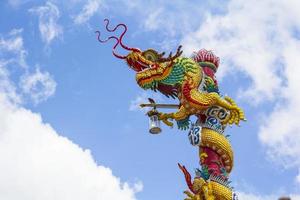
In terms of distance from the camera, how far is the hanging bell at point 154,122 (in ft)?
62.7

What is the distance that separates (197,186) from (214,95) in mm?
2399

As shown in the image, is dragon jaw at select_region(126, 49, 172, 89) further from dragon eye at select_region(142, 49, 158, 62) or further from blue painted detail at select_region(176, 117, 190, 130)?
blue painted detail at select_region(176, 117, 190, 130)

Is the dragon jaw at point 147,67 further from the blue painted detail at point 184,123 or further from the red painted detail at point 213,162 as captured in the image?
the red painted detail at point 213,162

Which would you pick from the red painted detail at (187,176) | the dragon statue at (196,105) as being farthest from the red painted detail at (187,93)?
the red painted detail at (187,176)

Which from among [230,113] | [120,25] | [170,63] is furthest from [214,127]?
[120,25]

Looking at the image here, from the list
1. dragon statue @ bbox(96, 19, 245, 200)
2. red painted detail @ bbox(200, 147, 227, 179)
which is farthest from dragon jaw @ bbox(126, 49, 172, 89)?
red painted detail @ bbox(200, 147, 227, 179)

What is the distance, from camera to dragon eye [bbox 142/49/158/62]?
19.9 m

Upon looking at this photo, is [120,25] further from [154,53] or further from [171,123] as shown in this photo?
[171,123]

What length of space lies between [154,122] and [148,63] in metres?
1.57

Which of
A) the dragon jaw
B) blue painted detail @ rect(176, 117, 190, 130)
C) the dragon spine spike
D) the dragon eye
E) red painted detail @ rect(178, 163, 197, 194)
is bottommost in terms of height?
red painted detail @ rect(178, 163, 197, 194)

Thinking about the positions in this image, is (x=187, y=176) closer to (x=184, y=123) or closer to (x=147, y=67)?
(x=184, y=123)

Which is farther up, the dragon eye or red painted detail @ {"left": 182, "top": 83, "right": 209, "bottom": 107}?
the dragon eye

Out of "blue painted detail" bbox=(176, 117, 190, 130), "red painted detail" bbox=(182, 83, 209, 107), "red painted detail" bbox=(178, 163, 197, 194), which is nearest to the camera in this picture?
"red painted detail" bbox=(178, 163, 197, 194)

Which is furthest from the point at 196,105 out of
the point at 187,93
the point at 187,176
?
the point at 187,176
